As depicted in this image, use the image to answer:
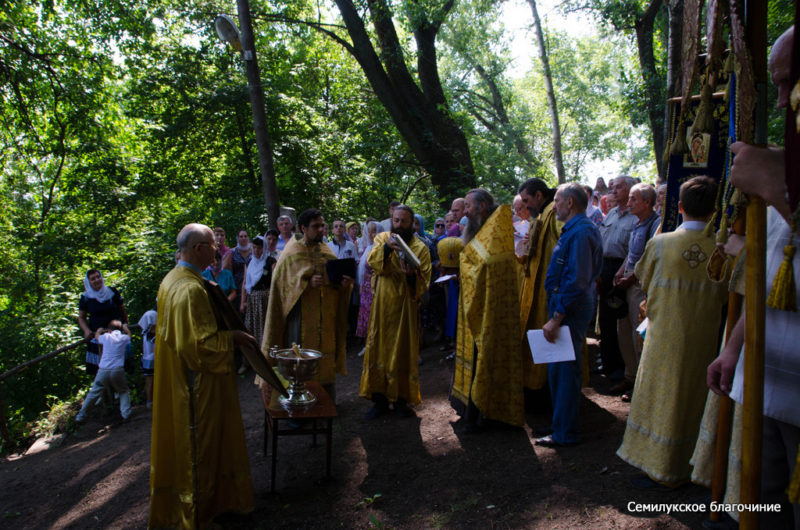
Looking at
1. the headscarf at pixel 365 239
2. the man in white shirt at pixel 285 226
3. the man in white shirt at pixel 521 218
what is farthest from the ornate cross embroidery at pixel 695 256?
the headscarf at pixel 365 239

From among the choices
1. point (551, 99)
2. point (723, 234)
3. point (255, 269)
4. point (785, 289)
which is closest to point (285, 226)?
point (255, 269)

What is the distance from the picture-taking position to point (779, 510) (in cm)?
193

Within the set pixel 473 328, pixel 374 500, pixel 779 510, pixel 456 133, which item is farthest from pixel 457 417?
pixel 456 133

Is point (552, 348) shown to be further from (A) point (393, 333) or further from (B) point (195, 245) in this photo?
(B) point (195, 245)

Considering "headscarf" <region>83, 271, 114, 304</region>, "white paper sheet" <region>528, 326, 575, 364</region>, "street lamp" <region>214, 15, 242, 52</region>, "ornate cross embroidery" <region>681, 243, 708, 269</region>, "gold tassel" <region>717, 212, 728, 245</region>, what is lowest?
"white paper sheet" <region>528, 326, 575, 364</region>

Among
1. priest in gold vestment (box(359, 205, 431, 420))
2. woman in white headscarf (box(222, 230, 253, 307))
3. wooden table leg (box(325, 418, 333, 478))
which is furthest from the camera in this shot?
woman in white headscarf (box(222, 230, 253, 307))

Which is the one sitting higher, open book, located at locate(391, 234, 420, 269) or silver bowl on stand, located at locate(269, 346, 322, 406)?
open book, located at locate(391, 234, 420, 269)

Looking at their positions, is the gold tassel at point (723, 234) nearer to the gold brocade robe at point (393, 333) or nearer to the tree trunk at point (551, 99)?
the gold brocade robe at point (393, 333)

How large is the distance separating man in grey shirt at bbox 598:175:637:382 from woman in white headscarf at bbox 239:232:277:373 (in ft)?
16.4

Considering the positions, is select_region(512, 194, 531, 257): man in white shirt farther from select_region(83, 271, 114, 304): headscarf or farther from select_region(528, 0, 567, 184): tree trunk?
select_region(528, 0, 567, 184): tree trunk

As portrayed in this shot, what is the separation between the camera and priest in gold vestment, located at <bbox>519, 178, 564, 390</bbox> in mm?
5305

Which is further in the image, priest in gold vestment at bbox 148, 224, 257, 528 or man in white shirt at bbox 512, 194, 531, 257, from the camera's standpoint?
man in white shirt at bbox 512, 194, 531, 257

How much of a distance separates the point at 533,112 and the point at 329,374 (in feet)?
108

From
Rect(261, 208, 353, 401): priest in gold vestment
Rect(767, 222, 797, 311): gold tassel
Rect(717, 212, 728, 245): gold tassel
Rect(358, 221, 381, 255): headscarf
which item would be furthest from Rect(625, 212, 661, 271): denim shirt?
Rect(358, 221, 381, 255): headscarf
